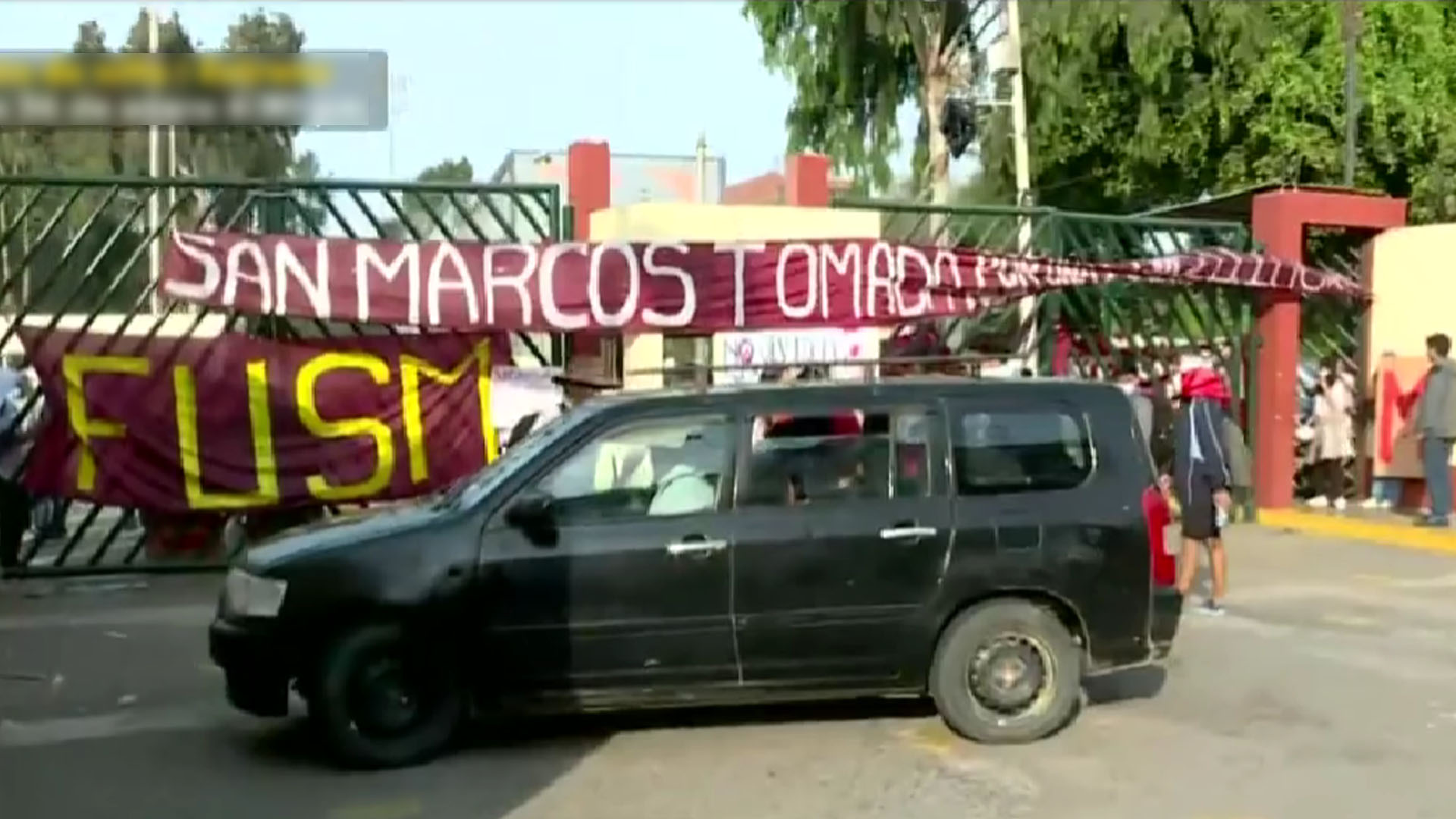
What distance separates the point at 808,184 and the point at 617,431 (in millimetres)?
10404

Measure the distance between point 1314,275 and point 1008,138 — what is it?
1352 centimetres

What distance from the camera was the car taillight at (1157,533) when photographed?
Result: 824 centimetres

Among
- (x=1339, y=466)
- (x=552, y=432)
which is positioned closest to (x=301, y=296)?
(x=552, y=432)

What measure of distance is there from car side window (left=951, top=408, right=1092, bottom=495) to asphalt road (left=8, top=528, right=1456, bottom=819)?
1.25m

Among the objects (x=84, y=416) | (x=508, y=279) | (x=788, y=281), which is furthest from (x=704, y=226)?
(x=84, y=416)

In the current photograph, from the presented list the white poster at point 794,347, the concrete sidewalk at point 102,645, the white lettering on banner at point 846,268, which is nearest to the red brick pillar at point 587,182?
the white poster at point 794,347

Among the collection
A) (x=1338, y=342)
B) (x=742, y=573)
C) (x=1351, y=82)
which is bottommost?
(x=742, y=573)

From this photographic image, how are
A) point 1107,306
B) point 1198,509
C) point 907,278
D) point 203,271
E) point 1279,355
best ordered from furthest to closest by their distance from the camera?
point 1279,355 < point 1107,306 < point 907,278 < point 203,271 < point 1198,509

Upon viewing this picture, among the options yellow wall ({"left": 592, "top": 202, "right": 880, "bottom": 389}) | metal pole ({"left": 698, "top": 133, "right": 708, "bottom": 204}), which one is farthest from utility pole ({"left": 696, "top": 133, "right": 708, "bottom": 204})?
yellow wall ({"left": 592, "top": 202, "right": 880, "bottom": 389})

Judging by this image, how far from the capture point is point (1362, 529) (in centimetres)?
1630

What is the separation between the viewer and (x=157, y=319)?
13453mm

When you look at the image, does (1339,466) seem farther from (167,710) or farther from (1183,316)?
(167,710)

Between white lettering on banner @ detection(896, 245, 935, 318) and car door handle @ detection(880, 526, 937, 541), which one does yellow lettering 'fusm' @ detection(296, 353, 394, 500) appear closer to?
white lettering on banner @ detection(896, 245, 935, 318)

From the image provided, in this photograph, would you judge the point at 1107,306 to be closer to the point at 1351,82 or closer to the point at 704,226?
the point at 704,226
